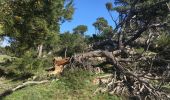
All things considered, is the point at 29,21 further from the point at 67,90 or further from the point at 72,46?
the point at 72,46

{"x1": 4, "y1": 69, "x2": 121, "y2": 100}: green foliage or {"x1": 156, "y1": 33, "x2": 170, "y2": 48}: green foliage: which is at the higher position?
{"x1": 156, "y1": 33, "x2": 170, "y2": 48}: green foliage

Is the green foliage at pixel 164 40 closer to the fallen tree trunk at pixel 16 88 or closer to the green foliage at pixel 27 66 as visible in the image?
the green foliage at pixel 27 66

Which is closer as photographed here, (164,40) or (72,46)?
(164,40)

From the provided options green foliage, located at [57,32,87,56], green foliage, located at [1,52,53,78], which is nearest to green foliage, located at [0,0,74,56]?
green foliage, located at [1,52,53,78]

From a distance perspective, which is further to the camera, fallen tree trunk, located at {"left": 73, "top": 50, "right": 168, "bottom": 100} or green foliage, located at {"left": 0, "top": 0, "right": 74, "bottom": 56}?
green foliage, located at {"left": 0, "top": 0, "right": 74, "bottom": 56}

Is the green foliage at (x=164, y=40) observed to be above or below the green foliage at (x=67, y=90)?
above

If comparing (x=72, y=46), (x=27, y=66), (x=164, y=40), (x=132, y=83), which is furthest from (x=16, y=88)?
(x=164, y=40)

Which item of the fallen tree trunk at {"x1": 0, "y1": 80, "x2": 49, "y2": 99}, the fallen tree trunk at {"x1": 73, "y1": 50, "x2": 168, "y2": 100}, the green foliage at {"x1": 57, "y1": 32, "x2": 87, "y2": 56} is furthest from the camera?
the green foliage at {"x1": 57, "y1": 32, "x2": 87, "y2": 56}

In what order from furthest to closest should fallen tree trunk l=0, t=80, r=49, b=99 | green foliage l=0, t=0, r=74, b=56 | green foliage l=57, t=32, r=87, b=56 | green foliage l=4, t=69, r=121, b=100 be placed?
1. green foliage l=57, t=32, r=87, b=56
2. green foliage l=0, t=0, r=74, b=56
3. fallen tree trunk l=0, t=80, r=49, b=99
4. green foliage l=4, t=69, r=121, b=100

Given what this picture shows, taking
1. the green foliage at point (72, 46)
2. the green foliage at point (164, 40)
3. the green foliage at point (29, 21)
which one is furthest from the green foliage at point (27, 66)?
the green foliage at point (164, 40)

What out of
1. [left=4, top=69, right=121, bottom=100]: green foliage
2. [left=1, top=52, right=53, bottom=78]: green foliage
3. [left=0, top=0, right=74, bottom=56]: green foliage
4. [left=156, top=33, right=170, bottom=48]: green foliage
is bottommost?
[left=4, top=69, right=121, bottom=100]: green foliage

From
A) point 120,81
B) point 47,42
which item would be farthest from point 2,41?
point 120,81

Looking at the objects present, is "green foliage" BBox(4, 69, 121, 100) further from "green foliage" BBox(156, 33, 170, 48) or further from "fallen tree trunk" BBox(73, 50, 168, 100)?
"green foliage" BBox(156, 33, 170, 48)

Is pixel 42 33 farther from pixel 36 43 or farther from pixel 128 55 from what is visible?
pixel 128 55
